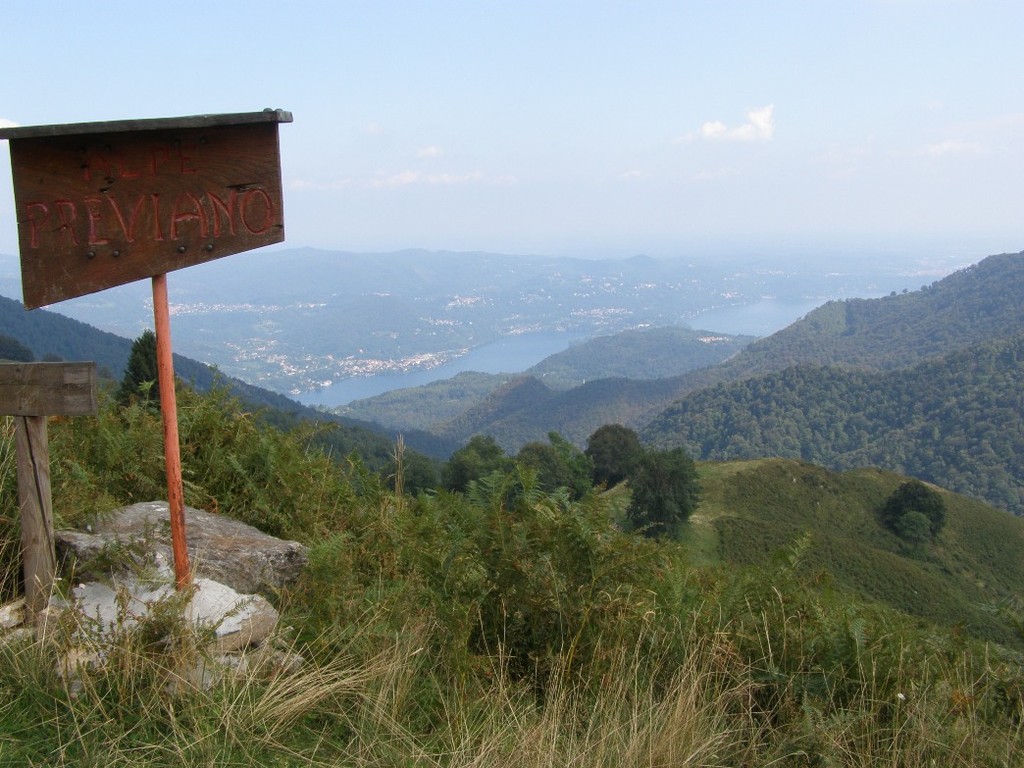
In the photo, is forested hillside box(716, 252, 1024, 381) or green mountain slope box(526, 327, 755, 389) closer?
forested hillside box(716, 252, 1024, 381)

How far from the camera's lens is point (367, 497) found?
5.41 m

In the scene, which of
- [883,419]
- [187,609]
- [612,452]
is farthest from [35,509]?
[883,419]

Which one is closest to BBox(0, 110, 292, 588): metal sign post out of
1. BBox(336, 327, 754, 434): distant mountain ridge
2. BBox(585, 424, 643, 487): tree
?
BBox(585, 424, 643, 487): tree

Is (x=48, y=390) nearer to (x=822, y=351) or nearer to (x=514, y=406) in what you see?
(x=514, y=406)

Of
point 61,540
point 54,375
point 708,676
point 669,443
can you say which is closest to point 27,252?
point 54,375

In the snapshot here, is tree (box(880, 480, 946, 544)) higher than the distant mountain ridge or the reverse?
higher

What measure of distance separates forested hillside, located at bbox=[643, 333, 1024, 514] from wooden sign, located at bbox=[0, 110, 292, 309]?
82.1 m

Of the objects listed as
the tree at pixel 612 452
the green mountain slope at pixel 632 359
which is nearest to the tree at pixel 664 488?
the tree at pixel 612 452

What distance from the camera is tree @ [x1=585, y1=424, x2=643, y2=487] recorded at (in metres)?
44.7

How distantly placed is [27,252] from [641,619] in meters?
2.83

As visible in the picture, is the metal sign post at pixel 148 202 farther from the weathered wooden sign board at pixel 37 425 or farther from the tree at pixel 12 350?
the tree at pixel 12 350

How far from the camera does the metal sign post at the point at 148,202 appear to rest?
2.79 metres

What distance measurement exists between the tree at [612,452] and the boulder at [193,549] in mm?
40249

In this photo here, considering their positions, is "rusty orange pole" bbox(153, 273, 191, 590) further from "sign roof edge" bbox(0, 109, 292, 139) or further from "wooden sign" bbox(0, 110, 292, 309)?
"sign roof edge" bbox(0, 109, 292, 139)
